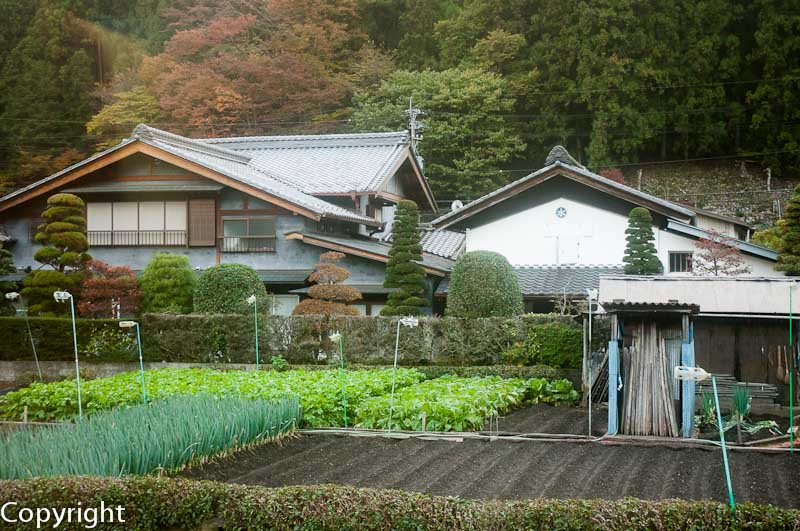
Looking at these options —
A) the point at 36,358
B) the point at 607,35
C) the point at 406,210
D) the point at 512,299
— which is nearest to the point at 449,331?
the point at 512,299

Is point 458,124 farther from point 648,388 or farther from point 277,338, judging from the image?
point 648,388

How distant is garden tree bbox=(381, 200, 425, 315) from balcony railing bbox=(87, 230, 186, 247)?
717 centimetres

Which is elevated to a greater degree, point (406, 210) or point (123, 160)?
point (123, 160)

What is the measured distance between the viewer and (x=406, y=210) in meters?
20.7

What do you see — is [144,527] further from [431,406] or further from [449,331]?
[449,331]

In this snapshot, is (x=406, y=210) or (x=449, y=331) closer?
(x=449, y=331)

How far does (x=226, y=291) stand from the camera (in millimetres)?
19969

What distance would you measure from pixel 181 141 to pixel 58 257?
6.37 meters

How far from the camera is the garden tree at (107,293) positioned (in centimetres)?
2083

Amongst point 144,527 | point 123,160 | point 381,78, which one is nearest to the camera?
point 144,527

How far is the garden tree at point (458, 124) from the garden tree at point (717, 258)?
43.5 feet

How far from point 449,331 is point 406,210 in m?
3.83

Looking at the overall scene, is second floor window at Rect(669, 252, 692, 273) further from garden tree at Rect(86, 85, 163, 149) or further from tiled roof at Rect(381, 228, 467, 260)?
garden tree at Rect(86, 85, 163, 149)

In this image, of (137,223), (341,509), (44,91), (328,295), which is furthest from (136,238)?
(341,509)
